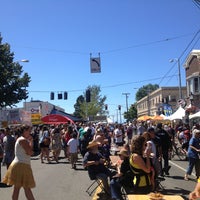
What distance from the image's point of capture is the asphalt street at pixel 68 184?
1041 centimetres

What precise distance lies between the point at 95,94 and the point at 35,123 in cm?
6444

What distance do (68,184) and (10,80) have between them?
1390 inches

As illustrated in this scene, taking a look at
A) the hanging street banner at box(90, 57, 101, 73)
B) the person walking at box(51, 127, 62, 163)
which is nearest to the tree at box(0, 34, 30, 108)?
the hanging street banner at box(90, 57, 101, 73)

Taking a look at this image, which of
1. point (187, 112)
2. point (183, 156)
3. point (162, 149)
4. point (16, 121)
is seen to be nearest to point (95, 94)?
point (16, 121)

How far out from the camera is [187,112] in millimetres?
33812

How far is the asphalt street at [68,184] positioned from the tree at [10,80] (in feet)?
97.3

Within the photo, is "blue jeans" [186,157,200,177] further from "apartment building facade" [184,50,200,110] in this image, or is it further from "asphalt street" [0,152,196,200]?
"apartment building facade" [184,50,200,110]

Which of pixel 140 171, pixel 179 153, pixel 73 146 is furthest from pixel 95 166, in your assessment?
pixel 179 153

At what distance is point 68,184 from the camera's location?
1223 cm

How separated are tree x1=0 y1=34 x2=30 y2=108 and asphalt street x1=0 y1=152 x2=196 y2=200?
29649mm

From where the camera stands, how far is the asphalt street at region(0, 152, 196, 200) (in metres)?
10.4

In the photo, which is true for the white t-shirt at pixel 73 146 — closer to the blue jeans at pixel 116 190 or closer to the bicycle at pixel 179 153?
the bicycle at pixel 179 153

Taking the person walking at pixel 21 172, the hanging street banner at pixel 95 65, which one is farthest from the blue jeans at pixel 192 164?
the hanging street banner at pixel 95 65

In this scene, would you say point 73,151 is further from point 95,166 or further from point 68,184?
point 95,166
